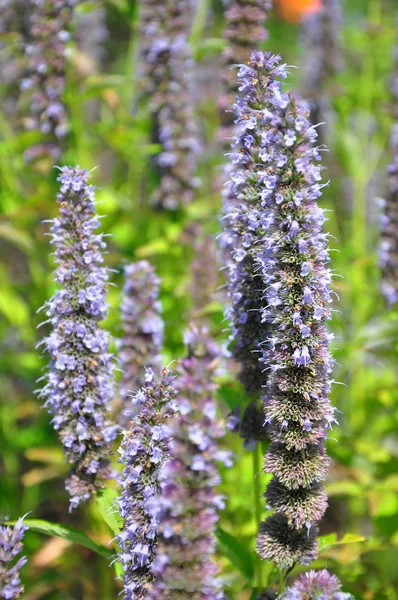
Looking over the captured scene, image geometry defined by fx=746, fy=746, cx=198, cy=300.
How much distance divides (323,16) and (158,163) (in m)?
2.70

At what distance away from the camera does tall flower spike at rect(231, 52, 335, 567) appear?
2.50 meters

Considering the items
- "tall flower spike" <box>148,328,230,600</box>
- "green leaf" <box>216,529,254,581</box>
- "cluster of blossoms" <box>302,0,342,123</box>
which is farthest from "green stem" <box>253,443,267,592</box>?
"cluster of blossoms" <box>302,0,342,123</box>

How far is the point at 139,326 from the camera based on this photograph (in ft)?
12.2

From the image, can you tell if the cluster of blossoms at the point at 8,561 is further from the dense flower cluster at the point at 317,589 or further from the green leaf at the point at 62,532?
the dense flower cluster at the point at 317,589

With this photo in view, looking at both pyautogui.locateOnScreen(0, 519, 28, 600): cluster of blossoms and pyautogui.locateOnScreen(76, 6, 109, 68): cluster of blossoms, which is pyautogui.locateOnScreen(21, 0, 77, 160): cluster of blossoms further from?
pyautogui.locateOnScreen(0, 519, 28, 600): cluster of blossoms

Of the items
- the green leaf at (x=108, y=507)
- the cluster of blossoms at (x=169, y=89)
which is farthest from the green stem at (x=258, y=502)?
the cluster of blossoms at (x=169, y=89)

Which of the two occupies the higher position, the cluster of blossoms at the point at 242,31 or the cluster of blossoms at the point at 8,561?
the cluster of blossoms at the point at 242,31

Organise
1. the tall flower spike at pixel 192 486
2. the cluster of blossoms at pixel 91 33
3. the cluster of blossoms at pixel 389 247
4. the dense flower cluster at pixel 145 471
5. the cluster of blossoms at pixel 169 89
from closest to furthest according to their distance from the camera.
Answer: the tall flower spike at pixel 192 486
the dense flower cluster at pixel 145 471
the cluster of blossoms at pixel 389 247
the cluster of blossoms at pixel 169 89
the cluster of blossoms at pixel 91 33

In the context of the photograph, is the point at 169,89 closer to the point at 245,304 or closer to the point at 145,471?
the point at 245,304

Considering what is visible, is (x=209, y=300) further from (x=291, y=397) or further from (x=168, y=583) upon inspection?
(x=168, y=583)

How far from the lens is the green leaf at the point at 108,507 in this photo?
3.04 meters

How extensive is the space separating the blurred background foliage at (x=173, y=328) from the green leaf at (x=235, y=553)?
1.59 ft

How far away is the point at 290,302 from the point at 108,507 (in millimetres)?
1248

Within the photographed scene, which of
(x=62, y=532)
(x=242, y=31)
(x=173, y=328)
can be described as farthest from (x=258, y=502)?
(x=242, y=31)
